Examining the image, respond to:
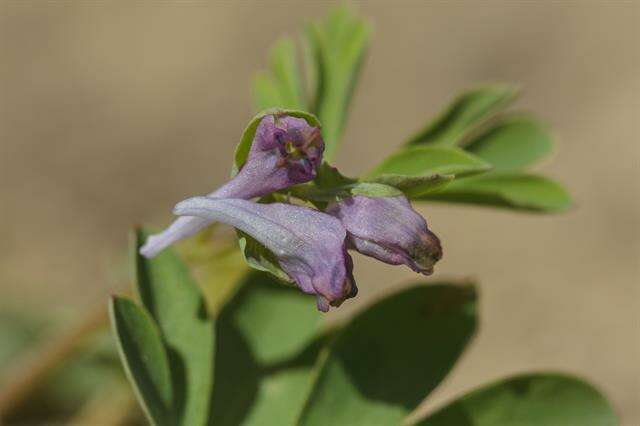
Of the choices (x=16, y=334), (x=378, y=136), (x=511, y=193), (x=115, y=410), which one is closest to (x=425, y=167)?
(x=511, y=193)

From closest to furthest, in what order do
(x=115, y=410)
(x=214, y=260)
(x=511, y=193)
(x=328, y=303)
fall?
(x=328, y=303) → (x=511, y=193) → (x=214, y=260) → (x=115, y=410)

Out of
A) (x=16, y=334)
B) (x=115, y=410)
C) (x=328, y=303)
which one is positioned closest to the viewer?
(x=328, y=303)

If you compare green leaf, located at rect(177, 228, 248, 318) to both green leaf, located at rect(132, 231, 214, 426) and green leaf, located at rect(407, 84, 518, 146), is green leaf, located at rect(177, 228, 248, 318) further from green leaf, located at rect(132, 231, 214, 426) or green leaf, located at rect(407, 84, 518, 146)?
green leaf, located at rect(407, 84, 518, 146)

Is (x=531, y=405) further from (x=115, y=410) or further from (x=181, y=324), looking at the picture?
(x=115, y=410)

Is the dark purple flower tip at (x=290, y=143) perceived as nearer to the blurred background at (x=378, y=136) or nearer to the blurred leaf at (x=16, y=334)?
the blurred leaf at (x=16, y=334)

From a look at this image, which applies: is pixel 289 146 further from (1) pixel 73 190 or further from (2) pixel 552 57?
(2) pixel 552 57

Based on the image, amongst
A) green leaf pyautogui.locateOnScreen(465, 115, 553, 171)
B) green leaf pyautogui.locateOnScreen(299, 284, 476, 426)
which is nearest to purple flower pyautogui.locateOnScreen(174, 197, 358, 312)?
green leaf pyautogui.locateOnScreen(299, 284, 476, 426)

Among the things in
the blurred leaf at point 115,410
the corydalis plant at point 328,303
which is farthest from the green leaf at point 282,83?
the blurred leaf at point 115,410

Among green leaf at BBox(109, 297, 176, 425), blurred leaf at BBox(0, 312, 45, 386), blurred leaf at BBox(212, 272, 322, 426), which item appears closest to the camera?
green leaf at BBox(109, 297, 176, 425)
